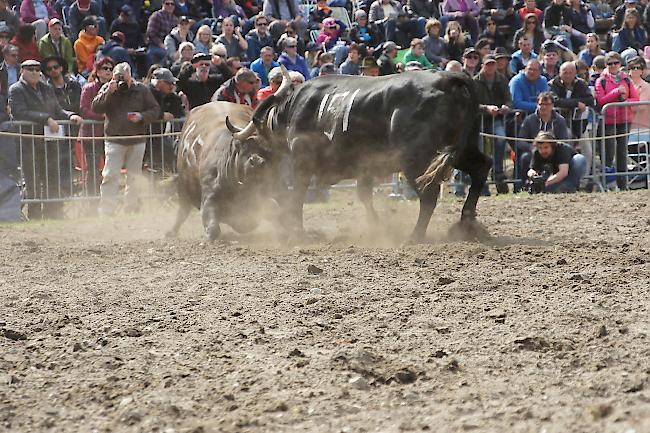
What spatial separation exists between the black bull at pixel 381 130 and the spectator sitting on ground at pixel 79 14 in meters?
7.42

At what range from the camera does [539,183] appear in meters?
14.5

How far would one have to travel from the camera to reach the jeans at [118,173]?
45.3ft

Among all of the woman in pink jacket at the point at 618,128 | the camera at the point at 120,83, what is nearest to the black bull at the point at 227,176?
the camera at the point at 120,83

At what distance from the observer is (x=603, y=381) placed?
5.06 metres

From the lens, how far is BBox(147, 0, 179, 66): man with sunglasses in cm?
1703

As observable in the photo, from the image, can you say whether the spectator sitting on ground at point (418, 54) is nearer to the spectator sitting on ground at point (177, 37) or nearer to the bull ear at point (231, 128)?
the spectator sitting on ground at point (177, 37)

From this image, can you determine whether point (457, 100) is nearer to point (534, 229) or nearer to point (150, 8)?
point (534, 229)

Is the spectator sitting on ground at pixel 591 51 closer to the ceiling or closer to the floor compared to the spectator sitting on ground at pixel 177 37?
closer to the floor

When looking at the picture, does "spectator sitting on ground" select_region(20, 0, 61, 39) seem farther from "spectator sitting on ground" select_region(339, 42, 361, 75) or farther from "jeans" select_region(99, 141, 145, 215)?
"spectator sitting on ground" select_region(339, 42, 361, 75)

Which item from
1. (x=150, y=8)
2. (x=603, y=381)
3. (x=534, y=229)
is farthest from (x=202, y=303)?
(x=150, y=8)

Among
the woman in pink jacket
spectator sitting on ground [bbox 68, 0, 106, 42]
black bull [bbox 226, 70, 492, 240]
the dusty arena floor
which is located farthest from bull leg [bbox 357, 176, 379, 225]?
spectator sitting on ground [bbox 68, 0, 106, 42]

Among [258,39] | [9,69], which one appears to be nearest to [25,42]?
[9,69]

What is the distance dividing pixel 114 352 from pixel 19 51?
10.3 meters

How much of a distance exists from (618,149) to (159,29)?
6.79m
